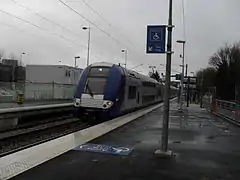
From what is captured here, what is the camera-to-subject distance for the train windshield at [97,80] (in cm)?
2167

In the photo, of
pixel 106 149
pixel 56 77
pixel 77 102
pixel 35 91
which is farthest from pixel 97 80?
pixel 56 77

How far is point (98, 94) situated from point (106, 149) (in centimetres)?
1054

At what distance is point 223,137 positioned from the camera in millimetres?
15281

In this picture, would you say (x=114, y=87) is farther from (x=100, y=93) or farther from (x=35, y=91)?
(x=35, y=91)

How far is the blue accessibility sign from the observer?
1055 cm

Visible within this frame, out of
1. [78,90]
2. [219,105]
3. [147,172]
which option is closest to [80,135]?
[147,172]

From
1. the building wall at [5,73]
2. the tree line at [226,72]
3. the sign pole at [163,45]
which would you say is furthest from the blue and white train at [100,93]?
the tree line at [226,72]

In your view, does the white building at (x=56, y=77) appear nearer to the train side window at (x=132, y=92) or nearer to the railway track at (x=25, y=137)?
the train side window at (x=132, y=92)

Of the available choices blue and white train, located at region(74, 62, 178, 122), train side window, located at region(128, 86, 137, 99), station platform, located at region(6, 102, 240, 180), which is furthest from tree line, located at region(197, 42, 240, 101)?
station platform, located at region(6, 102, 240, 180)

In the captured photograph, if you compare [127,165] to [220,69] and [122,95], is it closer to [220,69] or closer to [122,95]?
[122,95]

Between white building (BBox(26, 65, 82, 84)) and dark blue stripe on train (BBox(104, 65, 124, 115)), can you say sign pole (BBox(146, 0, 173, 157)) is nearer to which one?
dark blue stripe on train (BBox(104, 65, 124, 115))

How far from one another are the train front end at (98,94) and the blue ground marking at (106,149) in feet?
31.2

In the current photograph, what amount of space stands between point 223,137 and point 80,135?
545 centimetres

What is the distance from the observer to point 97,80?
21.9 metres
